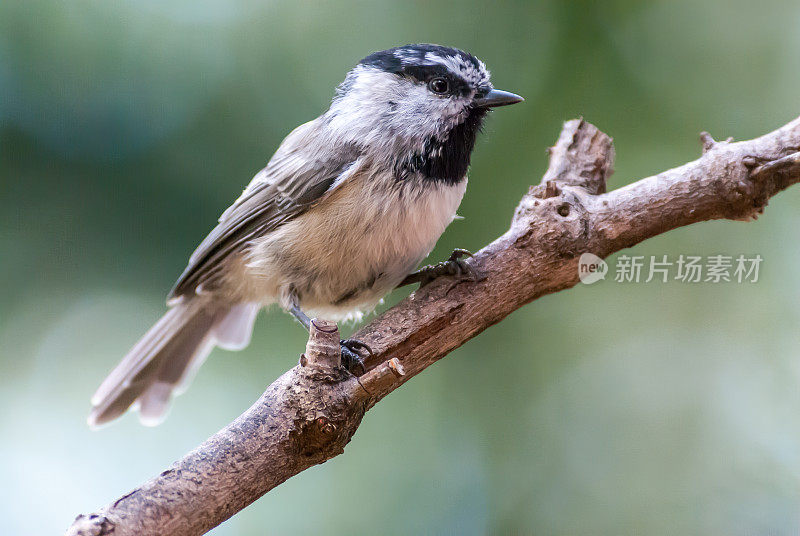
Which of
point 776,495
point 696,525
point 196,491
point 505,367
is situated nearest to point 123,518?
point 196,491

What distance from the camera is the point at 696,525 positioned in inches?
119

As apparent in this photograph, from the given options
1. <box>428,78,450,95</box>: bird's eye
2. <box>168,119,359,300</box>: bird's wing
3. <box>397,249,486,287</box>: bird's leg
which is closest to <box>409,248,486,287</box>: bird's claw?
<box>397,249,486,287</box>: bird's leg

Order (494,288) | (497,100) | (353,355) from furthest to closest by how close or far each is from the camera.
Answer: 1. (497,100)
2. (494,288)
3. (353,355)

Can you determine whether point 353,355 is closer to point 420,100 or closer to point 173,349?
point 420,100

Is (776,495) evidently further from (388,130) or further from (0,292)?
(0,292)

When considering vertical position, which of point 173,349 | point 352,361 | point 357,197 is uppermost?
point 357,197

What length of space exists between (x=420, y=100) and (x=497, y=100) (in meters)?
0.27

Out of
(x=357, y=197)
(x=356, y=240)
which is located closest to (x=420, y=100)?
(x=357, y=197)

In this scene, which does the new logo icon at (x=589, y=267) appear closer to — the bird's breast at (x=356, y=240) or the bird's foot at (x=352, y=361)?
the bird's breast at (x=356, y=240)

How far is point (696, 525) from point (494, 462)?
939 millimetres

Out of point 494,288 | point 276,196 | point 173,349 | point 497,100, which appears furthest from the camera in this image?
point 173,349

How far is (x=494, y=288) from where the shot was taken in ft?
7.08

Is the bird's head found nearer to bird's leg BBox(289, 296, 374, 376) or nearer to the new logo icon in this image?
the new logo icon

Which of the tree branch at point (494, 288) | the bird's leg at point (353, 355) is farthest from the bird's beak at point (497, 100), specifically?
the bird's leg at point (353, 355)
